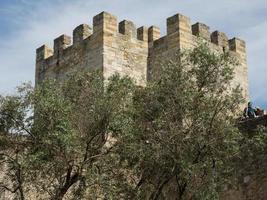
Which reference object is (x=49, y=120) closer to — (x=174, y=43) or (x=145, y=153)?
(x=145, y=153)

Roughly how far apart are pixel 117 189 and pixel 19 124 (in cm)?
256

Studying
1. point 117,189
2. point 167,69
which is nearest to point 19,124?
point 117,189

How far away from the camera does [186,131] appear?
13.4 m

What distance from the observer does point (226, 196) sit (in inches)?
668

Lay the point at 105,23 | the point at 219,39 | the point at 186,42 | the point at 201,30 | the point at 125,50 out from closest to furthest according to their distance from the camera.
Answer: the point at 105,23 < the point at 186,42 < the point at 125,50 < the point at 201,30 < the point at 219,39

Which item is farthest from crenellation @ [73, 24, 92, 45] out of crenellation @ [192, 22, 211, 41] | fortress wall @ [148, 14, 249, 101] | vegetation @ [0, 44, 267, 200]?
vegetation @ [0, 44, 267, 200]

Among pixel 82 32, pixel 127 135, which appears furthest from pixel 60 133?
pixel 82 32

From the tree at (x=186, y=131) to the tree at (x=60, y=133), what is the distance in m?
0.63

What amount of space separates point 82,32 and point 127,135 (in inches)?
418

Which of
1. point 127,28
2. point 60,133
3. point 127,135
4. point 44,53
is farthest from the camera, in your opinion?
point 44,53

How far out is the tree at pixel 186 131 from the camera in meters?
13.2

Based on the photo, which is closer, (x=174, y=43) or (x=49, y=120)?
(x=49, y=120)

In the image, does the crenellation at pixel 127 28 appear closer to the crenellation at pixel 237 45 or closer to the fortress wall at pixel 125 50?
the fortress wall at pixel 125 50

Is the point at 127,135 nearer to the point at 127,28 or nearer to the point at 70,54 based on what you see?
the point at 127,28
